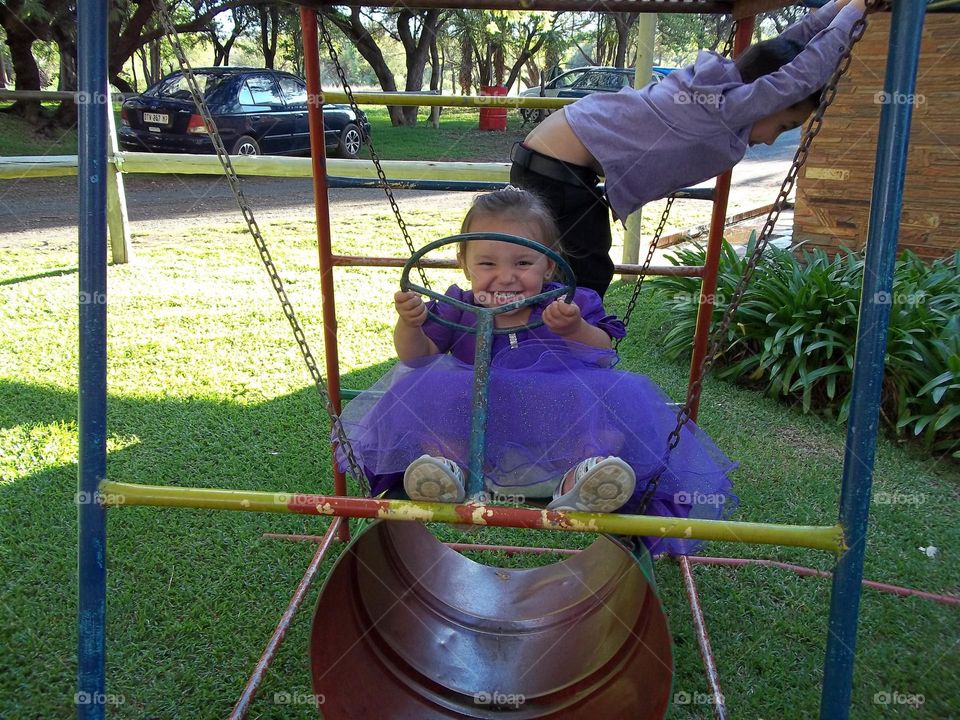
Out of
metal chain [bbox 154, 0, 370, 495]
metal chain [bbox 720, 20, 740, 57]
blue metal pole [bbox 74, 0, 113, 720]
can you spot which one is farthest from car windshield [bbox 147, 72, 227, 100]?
blue metal pole [bbox 74, 0, 113, 720]

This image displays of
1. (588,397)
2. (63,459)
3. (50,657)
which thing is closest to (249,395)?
(63,459)

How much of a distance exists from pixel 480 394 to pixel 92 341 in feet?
2.18

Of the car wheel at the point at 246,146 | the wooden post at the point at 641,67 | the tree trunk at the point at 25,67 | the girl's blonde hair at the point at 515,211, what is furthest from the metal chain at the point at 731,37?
the tree trunk at the point at 25,67

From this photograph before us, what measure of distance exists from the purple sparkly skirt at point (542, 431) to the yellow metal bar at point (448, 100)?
0.83m

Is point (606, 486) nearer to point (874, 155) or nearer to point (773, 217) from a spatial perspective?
point (773, 217)

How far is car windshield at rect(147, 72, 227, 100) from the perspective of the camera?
34.2 feet

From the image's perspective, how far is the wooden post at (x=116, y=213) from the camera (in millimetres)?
5586

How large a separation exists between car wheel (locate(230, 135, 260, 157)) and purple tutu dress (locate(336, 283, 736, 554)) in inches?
362

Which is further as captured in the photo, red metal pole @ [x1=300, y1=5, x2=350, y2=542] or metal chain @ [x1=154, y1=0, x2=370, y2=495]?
red metal pole @ [x1=300, y1=5, x2=350, y2=542]

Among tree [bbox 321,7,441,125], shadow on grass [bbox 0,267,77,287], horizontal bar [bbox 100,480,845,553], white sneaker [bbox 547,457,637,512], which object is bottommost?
shadow on grass [bbox 0,267,77,287]

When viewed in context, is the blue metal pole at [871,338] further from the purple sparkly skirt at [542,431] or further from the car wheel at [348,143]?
the car wheel at [348,143]

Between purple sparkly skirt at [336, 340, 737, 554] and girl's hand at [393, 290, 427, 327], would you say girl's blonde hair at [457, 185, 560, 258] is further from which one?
purple sparkly skirt at [336, 340, 737, 554]

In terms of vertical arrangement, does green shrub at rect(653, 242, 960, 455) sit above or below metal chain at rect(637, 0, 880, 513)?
below

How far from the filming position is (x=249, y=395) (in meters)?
3.77
